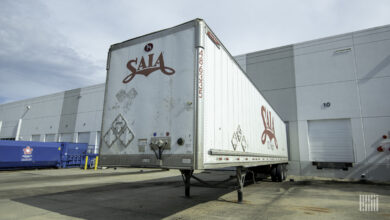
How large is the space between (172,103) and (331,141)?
55.0ft

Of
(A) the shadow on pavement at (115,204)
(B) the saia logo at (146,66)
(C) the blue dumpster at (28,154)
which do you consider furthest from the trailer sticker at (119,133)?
(C) the blue dumpster at (28,154)

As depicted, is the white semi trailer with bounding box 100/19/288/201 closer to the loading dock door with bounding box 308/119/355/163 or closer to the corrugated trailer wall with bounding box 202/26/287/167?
the corrugated trailer wall with bounding box 202/26/287/167

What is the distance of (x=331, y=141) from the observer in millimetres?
17297

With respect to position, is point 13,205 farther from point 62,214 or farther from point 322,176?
point 322,176

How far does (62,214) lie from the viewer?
5.59 meters

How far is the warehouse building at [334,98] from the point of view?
52.5 feet

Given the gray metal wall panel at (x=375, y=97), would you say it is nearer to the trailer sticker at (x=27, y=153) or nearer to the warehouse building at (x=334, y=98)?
the warehouse building at (x=334, y=98)

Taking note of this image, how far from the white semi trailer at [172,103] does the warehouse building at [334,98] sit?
546 inches

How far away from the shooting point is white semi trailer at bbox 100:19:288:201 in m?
4.72

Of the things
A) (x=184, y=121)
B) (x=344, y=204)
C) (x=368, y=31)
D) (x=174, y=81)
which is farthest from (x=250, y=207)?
(x=368, y=31)

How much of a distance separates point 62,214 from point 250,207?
5.15 meters

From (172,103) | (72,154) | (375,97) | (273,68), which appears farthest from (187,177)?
(72,154)

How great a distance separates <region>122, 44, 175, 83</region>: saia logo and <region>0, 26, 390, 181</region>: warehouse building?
52.9 feet

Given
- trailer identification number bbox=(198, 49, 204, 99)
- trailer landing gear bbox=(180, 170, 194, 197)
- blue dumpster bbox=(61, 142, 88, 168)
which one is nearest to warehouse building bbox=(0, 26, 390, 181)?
trailer landing gear bbox=(180, 170, 194, 197)
